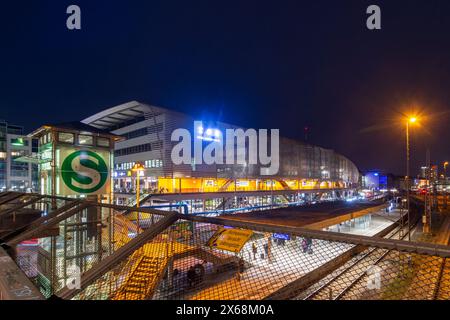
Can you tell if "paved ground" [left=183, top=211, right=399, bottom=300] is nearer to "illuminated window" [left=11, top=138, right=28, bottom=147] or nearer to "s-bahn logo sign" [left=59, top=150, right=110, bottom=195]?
"s-bahn logo sign" [left=59, top=150, right=110, bottom=195]

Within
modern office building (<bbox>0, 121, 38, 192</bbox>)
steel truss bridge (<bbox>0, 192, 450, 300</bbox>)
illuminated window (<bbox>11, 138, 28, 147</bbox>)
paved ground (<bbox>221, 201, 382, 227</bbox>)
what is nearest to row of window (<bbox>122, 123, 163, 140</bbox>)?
paved ground (<bbox>221, 201, 382, 227</bbox>)

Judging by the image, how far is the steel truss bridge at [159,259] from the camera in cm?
271

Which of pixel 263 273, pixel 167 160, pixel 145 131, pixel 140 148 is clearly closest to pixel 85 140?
pixel 263 273

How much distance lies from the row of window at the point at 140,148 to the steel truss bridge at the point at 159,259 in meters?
26.3

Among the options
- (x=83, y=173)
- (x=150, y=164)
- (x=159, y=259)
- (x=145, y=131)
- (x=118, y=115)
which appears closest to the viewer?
(x=159, y=259)

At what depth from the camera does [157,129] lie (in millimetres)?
41812

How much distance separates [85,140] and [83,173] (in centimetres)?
155

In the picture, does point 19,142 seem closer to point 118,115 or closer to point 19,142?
point 19,142

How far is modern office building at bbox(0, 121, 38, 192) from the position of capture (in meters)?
56.1

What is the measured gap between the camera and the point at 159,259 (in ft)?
32.7

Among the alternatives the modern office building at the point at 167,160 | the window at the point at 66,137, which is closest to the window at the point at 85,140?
the window at the point at 66,137

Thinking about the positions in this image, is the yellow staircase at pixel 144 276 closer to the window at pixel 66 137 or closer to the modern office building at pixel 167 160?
the window at pixel 66 137
